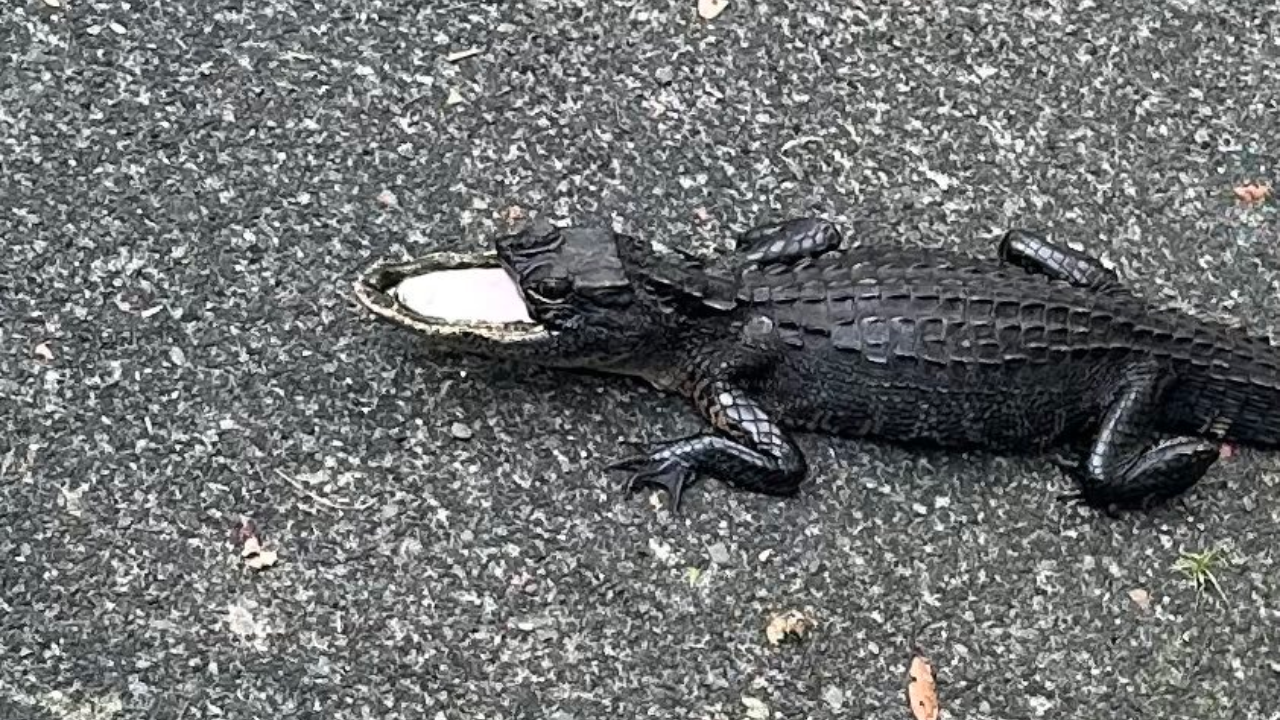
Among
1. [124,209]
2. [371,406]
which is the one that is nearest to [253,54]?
[124,209]

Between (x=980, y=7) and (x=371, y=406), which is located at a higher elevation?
(x=980, y=7)

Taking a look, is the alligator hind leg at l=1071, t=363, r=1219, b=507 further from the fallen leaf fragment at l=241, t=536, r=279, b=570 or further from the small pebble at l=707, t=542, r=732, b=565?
the fallen leaf fragment at l=241, t=536, r=279, b=570

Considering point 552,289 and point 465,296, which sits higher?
point 552,289

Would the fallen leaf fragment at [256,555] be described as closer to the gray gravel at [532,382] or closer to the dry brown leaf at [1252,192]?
the gray gravel at [532,382]

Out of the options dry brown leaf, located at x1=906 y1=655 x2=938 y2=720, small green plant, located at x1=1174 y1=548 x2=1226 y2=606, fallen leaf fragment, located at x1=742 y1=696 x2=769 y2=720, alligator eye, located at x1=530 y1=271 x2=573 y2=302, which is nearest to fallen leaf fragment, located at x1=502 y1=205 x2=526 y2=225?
alligator eye, located at x1=530 y1=271 x2=573 y2=302

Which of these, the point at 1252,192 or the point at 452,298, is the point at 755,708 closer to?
the point at 452,298

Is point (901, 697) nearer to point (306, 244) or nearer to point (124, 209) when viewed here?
point (306, 244)

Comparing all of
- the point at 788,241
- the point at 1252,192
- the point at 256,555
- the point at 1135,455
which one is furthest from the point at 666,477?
the point at 1252,192
